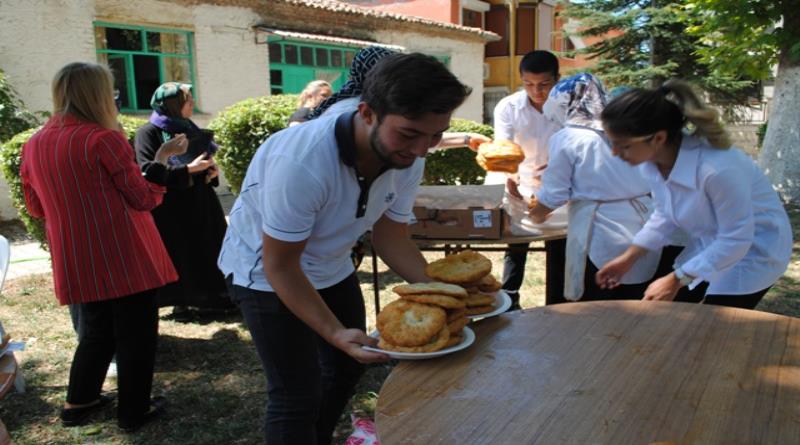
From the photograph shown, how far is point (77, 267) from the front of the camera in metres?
2.75

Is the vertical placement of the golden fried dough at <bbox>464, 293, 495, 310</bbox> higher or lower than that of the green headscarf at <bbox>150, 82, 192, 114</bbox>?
Result: lower

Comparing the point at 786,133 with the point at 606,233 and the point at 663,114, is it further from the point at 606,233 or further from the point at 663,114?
the point at 663,114

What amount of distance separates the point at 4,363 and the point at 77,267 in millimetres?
1162

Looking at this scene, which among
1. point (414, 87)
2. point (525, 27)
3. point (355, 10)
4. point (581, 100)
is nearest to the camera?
point (414, 87)

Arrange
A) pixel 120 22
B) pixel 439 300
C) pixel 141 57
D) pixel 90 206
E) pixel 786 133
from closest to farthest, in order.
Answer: pixel 439 300, pixel 90 206, pixel 786 133, pixel 120 22, pixel 141 57

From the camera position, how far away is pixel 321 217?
1.81 meters

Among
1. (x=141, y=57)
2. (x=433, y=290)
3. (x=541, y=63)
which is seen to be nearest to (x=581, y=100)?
(x=541, y=63)

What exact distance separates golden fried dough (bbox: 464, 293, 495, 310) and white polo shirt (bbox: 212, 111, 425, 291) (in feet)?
1.24

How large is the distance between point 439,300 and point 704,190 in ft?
3.72

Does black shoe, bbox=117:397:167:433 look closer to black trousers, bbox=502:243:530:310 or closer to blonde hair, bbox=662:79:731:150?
black trousers, bbox=502:243:530:310

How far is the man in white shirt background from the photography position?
12.4ft

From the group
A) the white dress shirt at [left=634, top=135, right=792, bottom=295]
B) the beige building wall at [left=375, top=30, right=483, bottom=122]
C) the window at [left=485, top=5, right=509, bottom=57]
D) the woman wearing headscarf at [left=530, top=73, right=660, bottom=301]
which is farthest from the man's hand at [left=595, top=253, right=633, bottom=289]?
the window at [left=485, top=5, right=509, bottom=57]

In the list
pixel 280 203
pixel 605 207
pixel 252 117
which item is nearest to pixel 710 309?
pixel 605 207

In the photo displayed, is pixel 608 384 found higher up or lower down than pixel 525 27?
lower down
